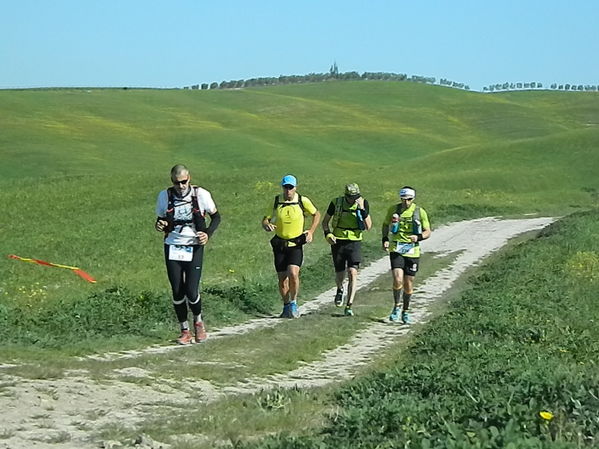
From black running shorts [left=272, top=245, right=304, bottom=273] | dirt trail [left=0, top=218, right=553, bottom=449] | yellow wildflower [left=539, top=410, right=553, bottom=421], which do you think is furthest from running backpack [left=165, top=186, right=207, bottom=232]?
yellow wildflower [left=539, top=410, right=553, bottom=421]

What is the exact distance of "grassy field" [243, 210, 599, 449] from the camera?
606 cm

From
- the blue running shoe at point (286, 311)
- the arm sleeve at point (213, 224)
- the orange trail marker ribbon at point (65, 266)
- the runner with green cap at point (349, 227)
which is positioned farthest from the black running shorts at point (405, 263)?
the orange trail marker ribbon at point (65, 266)

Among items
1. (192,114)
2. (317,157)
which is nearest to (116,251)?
(317,157)

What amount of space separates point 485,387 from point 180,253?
5290 mm

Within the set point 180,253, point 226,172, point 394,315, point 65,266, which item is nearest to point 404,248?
point 394,315

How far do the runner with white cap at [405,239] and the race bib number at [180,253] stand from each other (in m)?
3.69

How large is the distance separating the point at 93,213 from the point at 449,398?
1281 inches

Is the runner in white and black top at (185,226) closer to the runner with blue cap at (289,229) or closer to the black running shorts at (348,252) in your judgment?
the runner with blue cap at (289,229)

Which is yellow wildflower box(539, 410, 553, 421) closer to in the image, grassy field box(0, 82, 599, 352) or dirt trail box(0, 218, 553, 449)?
dirt trail box(0, 218, 553, 449)

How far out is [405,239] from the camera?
14.6 metres

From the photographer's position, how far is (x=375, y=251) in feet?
83.1

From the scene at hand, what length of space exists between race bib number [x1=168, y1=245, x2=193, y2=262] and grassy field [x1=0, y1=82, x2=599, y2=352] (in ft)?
3.94

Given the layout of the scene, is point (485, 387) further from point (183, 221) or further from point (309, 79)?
point (309, 79)

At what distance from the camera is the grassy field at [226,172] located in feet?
52.1
